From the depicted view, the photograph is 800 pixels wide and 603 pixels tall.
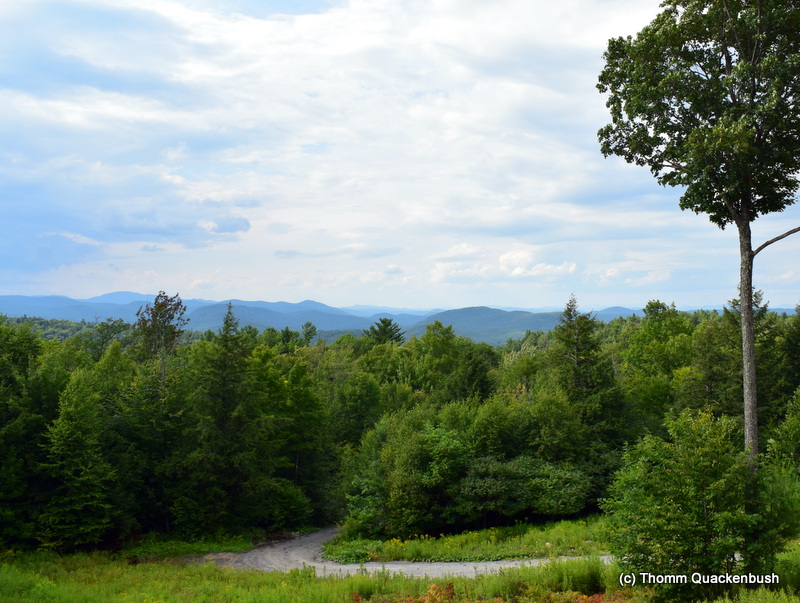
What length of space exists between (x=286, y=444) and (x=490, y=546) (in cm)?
1644

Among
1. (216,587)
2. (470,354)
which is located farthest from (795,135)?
(470,354)

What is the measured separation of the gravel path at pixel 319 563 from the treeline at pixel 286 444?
7.46 ft

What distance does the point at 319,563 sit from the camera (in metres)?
21.5

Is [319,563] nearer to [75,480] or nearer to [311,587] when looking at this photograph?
[311,587]

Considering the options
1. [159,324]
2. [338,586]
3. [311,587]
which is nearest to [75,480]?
[311,587]

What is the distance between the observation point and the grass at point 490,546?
18031mm

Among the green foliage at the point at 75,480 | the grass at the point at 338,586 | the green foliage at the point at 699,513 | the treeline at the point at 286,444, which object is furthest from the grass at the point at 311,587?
the treeline at the point at 286,444

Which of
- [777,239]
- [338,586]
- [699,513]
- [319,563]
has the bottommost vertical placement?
[319,563]

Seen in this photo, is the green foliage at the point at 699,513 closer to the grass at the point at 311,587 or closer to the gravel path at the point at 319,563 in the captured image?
the grass at the point at 311,587

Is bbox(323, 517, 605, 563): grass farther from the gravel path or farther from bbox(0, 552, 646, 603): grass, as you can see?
bbox(0, 552, 646, 603): grass

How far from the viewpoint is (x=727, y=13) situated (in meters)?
14.5

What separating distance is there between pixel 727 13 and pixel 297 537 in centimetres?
2913

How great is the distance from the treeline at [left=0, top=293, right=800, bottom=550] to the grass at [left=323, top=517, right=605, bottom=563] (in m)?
1.70

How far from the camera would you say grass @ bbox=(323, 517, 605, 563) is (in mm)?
18031
